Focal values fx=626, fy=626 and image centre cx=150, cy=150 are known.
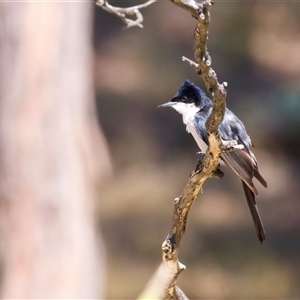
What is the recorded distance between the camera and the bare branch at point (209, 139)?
65.3 inches

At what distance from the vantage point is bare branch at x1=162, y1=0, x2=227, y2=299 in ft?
5.44

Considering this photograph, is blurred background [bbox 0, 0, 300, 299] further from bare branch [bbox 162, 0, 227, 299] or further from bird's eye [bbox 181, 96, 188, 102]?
bare branch [bbox 162, 0, 227, 299]

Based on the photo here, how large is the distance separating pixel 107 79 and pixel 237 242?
3.83m

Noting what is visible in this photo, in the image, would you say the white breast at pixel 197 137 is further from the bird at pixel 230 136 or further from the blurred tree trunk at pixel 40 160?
the blurred tree trunk at pixel 40 160

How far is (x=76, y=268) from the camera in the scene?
14.0ft

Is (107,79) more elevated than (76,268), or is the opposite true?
(76,268)

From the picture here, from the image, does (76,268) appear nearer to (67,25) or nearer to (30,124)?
(30,124)

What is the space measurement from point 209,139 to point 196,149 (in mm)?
7796

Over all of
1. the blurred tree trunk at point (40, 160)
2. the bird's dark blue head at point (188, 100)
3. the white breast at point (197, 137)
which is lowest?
the blurred tree trunk at point (40, 160)

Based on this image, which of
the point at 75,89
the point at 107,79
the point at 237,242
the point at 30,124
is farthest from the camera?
the point at 107,79

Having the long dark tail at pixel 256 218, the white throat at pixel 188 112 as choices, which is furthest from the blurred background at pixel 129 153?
the long dark tail at pixel 256 218

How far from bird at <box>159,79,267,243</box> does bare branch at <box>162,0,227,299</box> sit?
1.05ft

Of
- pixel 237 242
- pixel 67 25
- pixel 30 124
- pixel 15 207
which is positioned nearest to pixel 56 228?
pixel 15 207

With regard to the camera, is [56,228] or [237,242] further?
[237,242]
